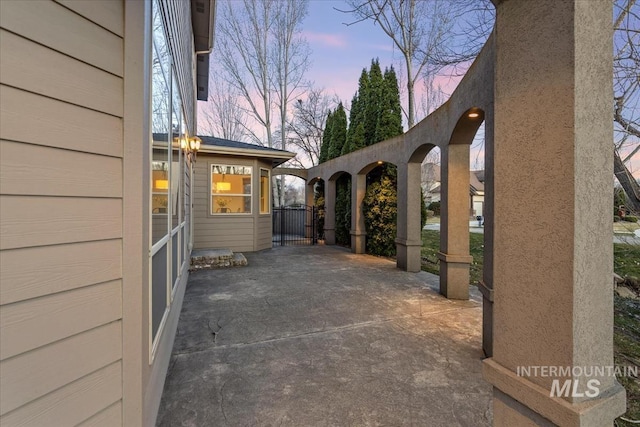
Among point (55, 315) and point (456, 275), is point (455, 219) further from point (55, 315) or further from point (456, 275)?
point (55, 315)

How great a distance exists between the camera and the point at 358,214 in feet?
27.9

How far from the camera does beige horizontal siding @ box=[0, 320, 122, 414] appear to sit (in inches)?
40.5

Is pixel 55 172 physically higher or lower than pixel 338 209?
higher

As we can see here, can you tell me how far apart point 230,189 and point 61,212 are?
7.35 m

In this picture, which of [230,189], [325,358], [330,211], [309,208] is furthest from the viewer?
[309,208]

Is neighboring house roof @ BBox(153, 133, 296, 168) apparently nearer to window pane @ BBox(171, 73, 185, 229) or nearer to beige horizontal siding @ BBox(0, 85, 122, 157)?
window pane @ BBox(171, 73, 185, 229)

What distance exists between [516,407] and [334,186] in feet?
30.8

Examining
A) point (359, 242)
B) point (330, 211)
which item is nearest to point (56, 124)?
point (359, 242)

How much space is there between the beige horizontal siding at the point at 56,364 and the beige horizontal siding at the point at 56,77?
104cm

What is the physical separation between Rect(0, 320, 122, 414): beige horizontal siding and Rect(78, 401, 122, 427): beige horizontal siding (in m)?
0.23

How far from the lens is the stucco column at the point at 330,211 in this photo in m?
10.4

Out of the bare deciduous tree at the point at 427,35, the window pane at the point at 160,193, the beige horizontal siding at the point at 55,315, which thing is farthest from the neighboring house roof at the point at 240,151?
the beige horizontal siding at the point at 55,315

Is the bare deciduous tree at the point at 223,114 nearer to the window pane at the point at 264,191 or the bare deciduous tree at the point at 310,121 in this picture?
the bare deciduous tree at the point at 310,121

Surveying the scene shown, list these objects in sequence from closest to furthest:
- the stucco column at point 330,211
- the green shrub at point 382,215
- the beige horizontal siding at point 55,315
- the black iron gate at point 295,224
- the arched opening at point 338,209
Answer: the beige horizontal siding at point 55,315 → the green shrub at point 382,215 → the arched opening at point 338,209 → the stucco column at point 330,211 → the black iron gate at point 295,224
